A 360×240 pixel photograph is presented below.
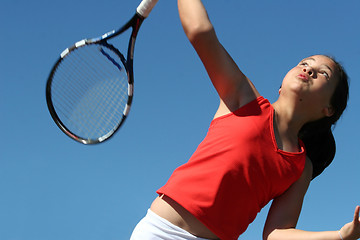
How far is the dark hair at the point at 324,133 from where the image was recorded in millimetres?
5070

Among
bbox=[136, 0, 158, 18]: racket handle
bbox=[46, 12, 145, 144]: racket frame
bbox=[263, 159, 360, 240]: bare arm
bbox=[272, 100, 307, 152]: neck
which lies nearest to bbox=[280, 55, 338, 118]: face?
bbox=[272, 100, 307, 152]: neck

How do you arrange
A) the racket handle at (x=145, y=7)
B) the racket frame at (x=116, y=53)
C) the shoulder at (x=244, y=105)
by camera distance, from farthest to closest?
the racket frame at (x=116, y=53)
the racket handle at (x=145, y=7)
the shoulder at (x=244, y=105)

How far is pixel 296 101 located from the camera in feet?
15.4

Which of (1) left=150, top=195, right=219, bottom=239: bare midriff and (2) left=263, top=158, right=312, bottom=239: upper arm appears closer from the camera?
(1) left=150, top=195, right=219, bottom=239: bare midriff

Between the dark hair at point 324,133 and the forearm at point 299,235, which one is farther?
the dark hair at point 324,133

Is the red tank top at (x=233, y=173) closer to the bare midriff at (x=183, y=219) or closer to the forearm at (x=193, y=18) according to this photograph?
the bare midriff at (x=183, y=219)

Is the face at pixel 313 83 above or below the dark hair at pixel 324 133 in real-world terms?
above

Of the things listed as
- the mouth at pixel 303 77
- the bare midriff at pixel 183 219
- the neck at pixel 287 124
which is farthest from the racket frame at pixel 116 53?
Answer: the mouth at pixel 303 77

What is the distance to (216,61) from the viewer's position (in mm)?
4359

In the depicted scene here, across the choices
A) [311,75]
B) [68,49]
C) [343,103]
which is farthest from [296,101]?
[68,49]

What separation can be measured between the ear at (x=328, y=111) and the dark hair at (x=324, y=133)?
2 cm

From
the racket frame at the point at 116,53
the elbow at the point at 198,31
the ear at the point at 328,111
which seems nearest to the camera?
the elbow at the point at 198,31

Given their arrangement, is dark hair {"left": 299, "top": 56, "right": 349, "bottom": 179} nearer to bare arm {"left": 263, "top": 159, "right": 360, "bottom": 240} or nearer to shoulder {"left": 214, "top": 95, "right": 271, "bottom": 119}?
bare arm {"left": 263, "top": 159, "right": 360, "bottom": 240}

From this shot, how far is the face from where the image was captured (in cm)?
468
